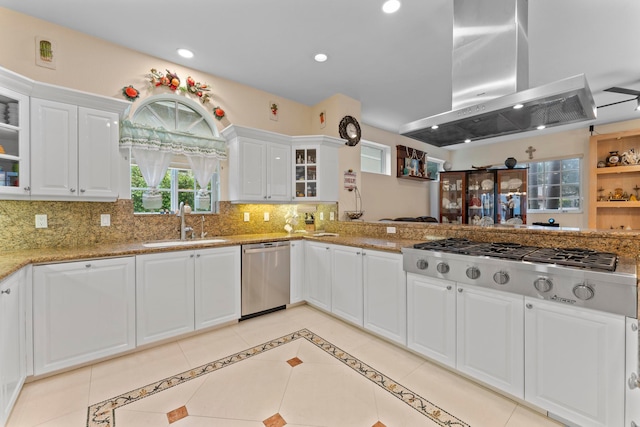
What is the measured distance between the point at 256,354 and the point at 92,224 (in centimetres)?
201

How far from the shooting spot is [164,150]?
9.61 feet

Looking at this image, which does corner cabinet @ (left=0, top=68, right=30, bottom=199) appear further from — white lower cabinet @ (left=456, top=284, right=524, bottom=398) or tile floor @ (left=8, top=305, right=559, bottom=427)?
white lower cabinet @ (left=456, top=284, right=524, bottom=398)

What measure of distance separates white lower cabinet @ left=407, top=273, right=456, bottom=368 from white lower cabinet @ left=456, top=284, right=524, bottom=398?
6 centimetres

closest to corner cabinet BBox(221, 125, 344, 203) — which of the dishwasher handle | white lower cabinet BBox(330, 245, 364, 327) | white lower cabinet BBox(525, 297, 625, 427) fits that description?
the dishwasher handle

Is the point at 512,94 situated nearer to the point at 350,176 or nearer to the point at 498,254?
the point at 498,254

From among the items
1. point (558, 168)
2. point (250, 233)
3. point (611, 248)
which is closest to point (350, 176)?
point (250, 233)

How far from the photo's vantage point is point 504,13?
200 cm

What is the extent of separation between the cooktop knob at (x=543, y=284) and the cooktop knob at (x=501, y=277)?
15 centimetres

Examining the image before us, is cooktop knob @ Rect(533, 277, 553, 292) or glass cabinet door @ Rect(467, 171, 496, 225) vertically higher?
glass cabinet door @ Rect(467, 171, 496, 225)

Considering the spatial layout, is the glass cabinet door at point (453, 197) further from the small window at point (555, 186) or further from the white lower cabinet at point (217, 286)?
the white lower cabinet at point (217, 286)

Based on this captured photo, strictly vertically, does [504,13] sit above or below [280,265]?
above

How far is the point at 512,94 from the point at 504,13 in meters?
0.70

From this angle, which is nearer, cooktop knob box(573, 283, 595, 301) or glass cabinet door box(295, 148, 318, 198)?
cooktop knob box(573, 283, 595, 301)

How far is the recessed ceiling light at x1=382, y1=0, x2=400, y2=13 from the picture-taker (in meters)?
2.14
